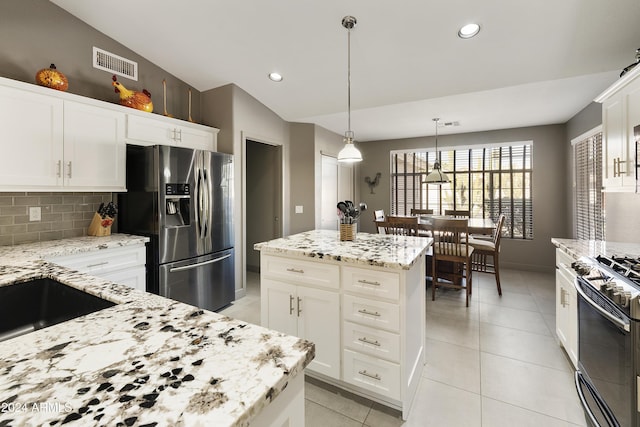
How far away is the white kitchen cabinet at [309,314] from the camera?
1902 mm

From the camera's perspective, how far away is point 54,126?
93.0 inches

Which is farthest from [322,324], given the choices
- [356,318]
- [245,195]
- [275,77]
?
[275,77]

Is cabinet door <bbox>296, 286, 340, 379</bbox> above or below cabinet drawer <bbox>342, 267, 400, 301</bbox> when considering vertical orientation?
below

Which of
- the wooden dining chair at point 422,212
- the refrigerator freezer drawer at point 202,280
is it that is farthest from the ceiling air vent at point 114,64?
the wooden dining chair at point 422,212

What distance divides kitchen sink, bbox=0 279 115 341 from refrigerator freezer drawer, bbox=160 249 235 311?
1.44 meters

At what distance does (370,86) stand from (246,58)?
142 centimetres

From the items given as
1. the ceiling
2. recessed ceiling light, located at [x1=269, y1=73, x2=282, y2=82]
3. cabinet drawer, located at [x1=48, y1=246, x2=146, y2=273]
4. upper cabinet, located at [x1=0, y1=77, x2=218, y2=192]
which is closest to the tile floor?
cabinet drawer, located at [x1=48, y1=246, x2=146, y2=273]

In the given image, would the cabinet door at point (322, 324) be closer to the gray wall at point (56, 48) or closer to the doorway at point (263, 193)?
the doorway at point (263, 193)

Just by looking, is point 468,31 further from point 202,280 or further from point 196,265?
point 202,280

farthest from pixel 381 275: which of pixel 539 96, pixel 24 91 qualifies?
pixel 539 96

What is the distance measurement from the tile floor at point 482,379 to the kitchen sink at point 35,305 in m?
1.40

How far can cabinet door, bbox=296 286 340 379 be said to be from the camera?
1.89 meters

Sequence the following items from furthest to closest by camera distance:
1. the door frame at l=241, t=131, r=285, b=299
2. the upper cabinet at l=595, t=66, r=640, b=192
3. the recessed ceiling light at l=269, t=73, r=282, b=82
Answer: the door frame at l=241, t=131, r=285, b=299
the recessed ceiling light at l=269, t=73, r=282, b=82
the upper cabinet at l=595, t=66, r=640, b=192

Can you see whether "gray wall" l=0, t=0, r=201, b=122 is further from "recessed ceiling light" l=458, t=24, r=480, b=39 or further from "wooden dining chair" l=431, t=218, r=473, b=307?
"wooden dining chair" l=431, t=218, r=473, b=307
